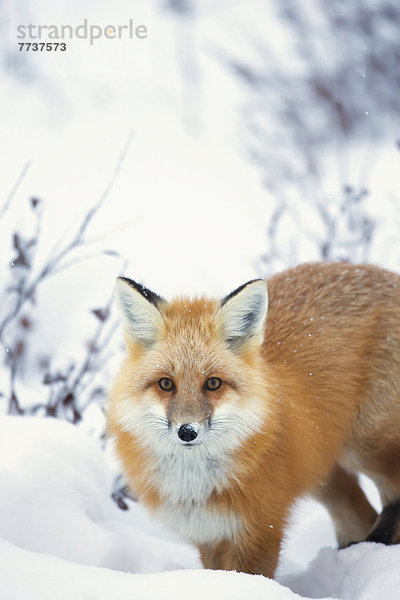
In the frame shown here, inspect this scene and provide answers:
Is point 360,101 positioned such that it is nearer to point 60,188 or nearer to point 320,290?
point 60,188

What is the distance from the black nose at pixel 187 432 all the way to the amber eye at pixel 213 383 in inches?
8.1

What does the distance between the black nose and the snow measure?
415mm

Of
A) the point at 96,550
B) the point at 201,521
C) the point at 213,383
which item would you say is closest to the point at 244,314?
the point at 213,383

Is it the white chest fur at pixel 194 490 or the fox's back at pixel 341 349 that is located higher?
the fox's back at pixel 341 349

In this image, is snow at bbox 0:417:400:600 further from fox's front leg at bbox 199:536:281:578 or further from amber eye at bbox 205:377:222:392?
amber eye at bbox 205:377:222:392

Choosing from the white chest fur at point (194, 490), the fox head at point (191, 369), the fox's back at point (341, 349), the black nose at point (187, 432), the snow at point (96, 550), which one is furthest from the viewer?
the fox's back at point (341, 349)

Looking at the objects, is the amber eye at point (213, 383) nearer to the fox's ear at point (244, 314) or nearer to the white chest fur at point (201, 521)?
the fox's ear at point (244, 314)

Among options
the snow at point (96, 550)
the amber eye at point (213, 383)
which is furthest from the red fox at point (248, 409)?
the snow at point (96, 550)

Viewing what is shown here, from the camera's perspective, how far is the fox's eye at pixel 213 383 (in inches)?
92.3

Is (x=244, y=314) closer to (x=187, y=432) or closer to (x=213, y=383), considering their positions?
(x=213, y=383)

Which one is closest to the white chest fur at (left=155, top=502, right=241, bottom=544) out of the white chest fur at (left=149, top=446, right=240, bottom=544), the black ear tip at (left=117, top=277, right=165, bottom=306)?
the white chest fur at (left=149, top=446, right=240, bottom=544)

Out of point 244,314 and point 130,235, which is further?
point 130,235

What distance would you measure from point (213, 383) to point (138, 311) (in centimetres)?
42

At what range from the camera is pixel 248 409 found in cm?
240
